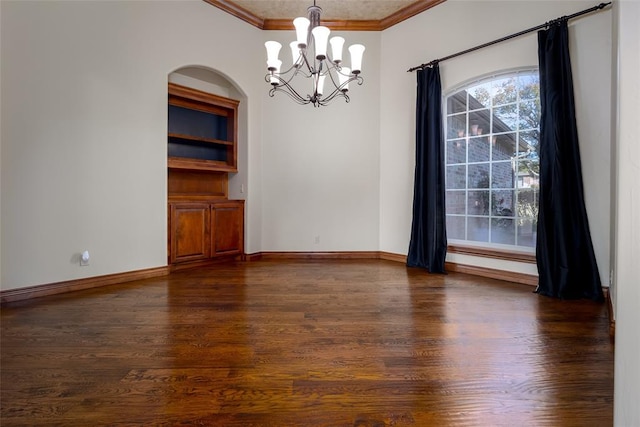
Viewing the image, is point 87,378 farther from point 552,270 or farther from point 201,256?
point 552,270

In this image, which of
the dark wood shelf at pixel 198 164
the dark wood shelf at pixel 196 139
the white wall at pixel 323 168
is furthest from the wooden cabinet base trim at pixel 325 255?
the dark wood shelf at pixel 196 139

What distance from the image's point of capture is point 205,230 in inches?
179

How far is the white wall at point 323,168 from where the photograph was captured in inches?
199

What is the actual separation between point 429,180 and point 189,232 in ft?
10.2

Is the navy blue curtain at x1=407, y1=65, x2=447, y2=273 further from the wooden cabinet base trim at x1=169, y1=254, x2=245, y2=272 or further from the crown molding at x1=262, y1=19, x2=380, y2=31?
the wooden cabinet base trim at x1=169, y1=254, x2=245, y2=272

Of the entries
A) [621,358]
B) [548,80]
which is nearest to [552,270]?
[548,80]

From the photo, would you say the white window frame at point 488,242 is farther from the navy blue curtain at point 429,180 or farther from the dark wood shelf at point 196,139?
the dark wood shelf at point 196,139

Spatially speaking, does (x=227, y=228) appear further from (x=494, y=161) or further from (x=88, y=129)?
(x=494, y=161)

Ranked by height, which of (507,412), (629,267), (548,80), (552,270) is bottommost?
(507,412)

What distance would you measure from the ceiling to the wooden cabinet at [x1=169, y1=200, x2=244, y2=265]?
2.61m

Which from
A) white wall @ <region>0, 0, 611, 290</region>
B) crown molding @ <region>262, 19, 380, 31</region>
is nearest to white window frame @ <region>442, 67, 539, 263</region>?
white wall @ <region>0, 0, 611, 290</region>

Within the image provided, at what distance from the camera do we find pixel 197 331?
2.30m

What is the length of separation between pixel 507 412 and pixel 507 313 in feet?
4.71

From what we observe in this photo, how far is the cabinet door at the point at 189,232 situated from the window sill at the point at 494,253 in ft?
10.4
